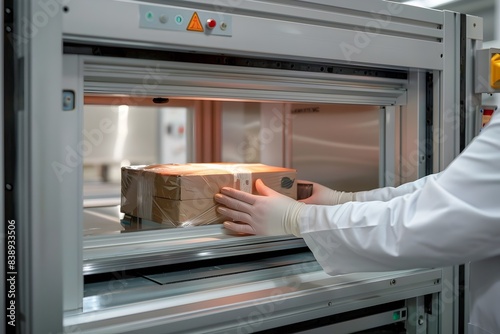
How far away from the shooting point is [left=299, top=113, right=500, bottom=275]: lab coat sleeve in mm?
1161

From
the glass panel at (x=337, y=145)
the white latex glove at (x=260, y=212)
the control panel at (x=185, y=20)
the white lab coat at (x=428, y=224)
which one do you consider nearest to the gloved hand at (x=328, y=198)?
the glass panel at (x=337, y=145)

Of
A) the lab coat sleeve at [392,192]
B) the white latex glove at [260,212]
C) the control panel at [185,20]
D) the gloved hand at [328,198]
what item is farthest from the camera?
the gloved hand at [328,198]

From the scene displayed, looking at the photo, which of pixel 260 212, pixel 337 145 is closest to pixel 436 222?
pixel 260 212

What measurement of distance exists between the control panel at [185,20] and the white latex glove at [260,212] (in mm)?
521

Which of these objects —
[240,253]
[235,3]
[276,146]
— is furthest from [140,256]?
[276,146]

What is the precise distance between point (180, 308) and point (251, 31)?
2.32 feet

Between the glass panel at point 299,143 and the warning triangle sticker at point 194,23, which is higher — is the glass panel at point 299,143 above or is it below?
below

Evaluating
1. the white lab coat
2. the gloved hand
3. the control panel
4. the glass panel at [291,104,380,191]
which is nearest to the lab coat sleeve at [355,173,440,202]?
the gloved hand

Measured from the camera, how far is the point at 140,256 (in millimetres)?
1372

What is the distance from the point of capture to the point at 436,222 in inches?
46.2

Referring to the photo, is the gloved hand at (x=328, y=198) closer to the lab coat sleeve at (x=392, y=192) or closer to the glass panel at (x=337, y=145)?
the lab coat sleeve at (x=392, y=192)

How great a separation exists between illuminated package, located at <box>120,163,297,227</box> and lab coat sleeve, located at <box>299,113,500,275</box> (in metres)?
0.38

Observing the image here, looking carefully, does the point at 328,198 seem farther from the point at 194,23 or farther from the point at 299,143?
the point at 194,23

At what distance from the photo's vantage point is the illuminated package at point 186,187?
152 cm
